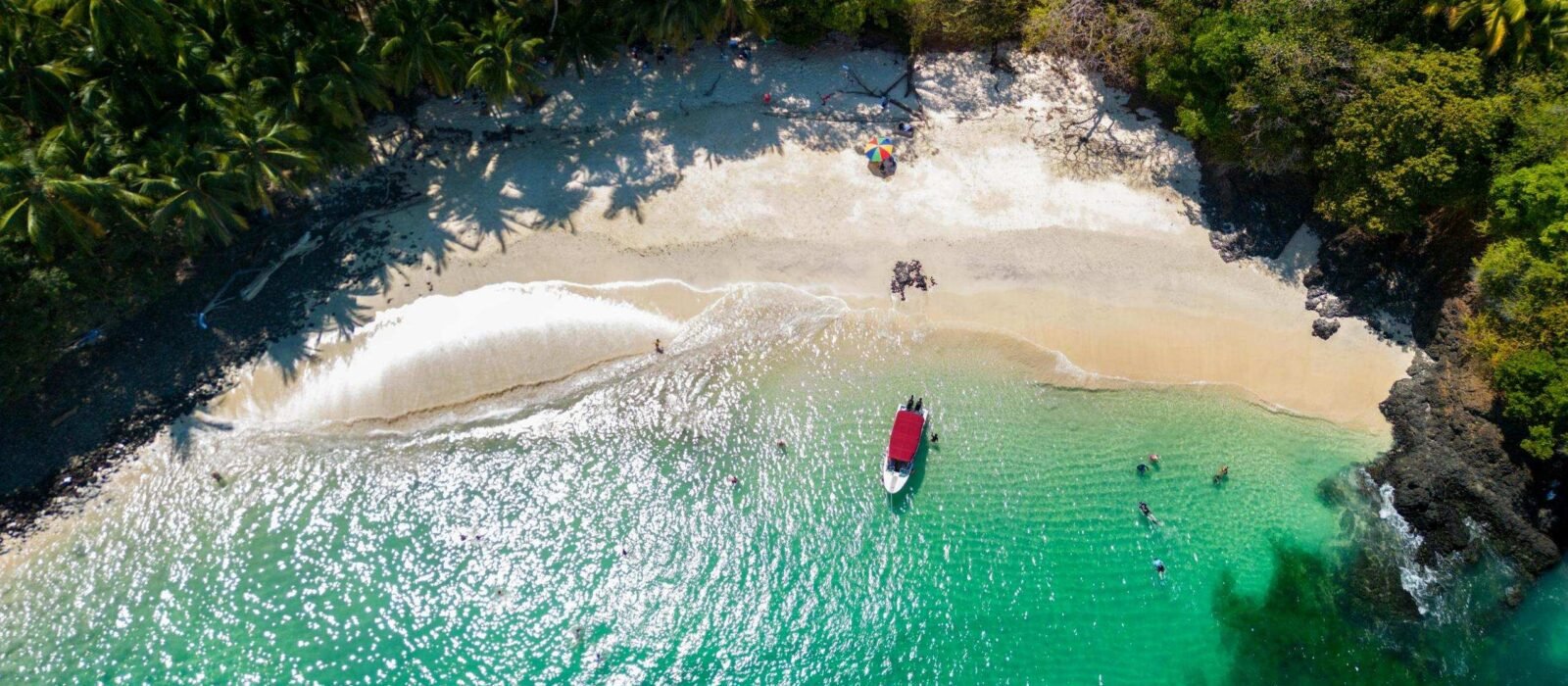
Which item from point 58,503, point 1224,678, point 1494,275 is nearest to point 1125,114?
point 1494,275

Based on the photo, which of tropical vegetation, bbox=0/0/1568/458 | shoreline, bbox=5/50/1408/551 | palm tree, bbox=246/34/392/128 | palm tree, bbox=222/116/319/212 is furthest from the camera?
shoreline, bbox=5/50/1408/551

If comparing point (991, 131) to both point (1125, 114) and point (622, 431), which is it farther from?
point (622, 431)

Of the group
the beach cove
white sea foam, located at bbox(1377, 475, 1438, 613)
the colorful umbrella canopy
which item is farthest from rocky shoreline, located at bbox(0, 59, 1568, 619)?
the colorful umbrella canopy

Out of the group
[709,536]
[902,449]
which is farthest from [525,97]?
[902,449]

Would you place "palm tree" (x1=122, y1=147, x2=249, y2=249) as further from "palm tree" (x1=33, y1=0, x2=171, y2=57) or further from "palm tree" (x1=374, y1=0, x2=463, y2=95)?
"palm tree" (x1=374, y1=0, x2=463, y2=95)

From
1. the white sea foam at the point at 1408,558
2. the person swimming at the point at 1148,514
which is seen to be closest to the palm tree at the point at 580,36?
the person swimming at the point at 1148,514

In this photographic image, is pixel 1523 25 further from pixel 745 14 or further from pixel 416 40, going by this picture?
pixel 416 40

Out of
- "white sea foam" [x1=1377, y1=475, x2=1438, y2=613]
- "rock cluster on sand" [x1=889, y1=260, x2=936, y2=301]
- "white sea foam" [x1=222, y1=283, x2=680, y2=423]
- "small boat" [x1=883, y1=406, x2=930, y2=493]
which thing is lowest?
"white sea foam" [x1=1377, y1=475, x2=1438, y2=613]
